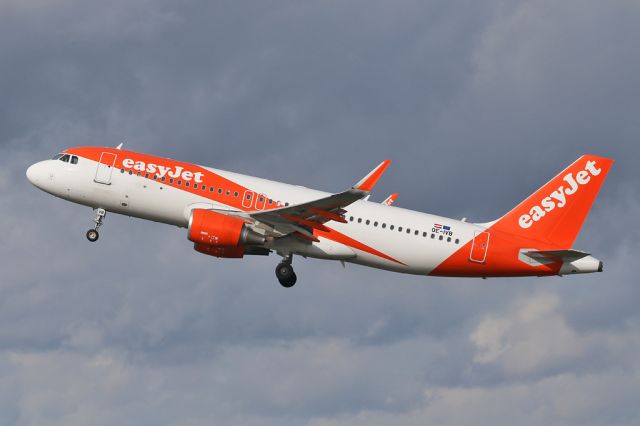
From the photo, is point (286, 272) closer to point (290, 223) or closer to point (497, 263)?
point (290, 223)

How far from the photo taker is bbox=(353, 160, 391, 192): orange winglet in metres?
→ 55.6

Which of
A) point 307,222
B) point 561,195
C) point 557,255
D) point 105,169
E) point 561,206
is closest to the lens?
point 307,222

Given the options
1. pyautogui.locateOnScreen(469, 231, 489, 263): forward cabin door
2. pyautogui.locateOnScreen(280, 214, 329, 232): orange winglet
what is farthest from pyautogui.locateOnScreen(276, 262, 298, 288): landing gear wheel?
pyautogui.locateOnScreen(469, 231, 489, 263): forward cabin door

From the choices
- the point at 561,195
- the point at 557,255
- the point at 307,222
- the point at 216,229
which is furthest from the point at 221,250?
the point at 561,195

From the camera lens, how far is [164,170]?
62219 millimetres

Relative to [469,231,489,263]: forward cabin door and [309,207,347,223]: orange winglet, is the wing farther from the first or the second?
[469,231,489,263]: forward cabin door

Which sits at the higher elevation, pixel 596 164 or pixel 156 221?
pixel 596 164

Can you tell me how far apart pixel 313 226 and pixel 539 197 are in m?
13.9

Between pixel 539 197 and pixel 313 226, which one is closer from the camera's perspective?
pixel 313 226

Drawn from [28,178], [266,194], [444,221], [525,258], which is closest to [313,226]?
[266,194]

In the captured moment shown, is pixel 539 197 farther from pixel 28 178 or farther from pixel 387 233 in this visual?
pixel 28 178

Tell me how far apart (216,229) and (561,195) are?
2015 centimetres

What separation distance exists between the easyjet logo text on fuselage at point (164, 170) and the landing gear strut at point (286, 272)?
6.53 meters

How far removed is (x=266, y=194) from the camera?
62750 millimetres
